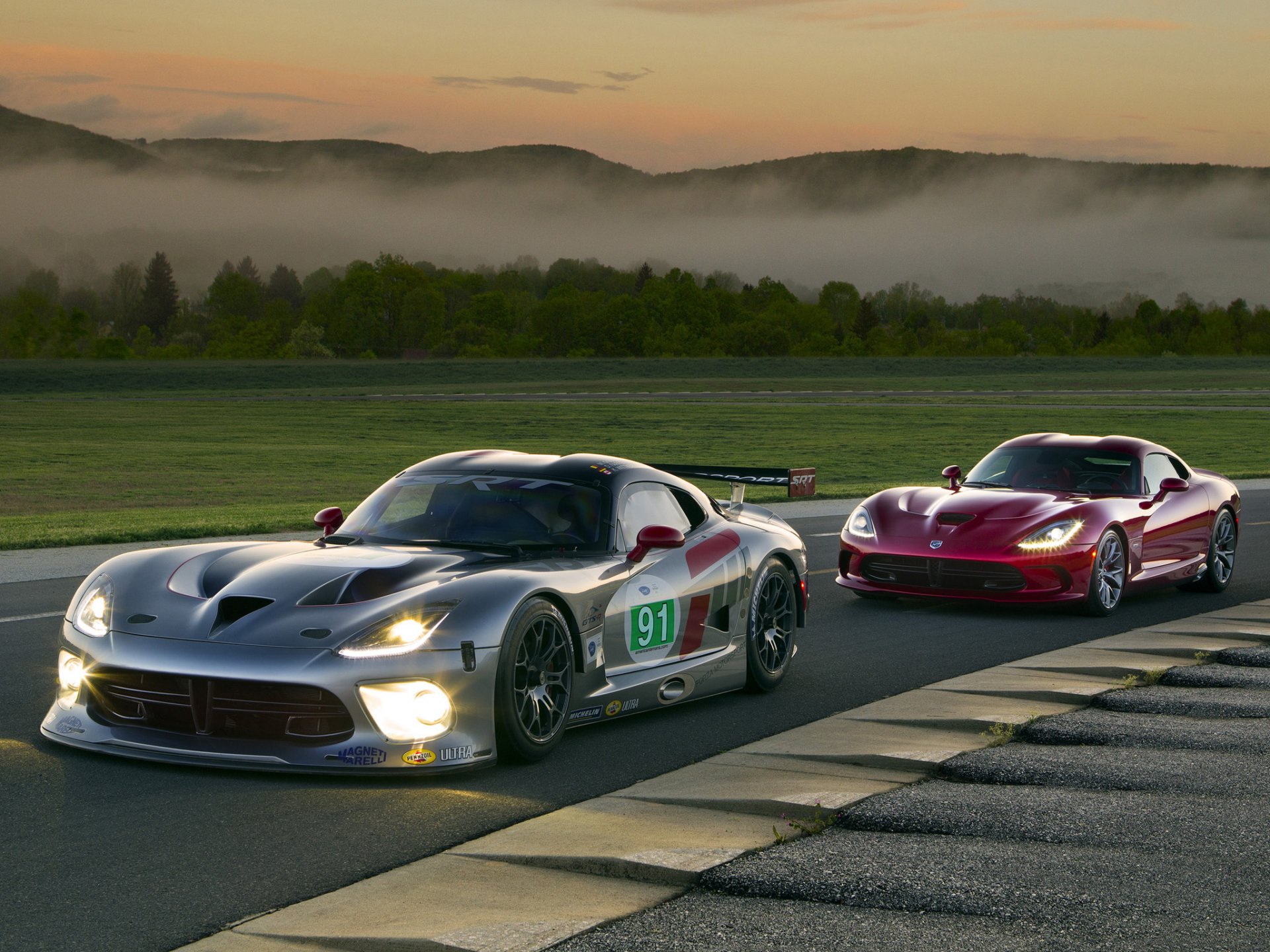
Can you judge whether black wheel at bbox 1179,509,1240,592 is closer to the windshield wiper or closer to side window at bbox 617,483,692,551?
side window at bbox 617,483,692,551

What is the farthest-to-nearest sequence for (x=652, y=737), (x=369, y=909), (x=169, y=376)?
1. (x=169, y=376)
2. (x=652, y=737)
3. (x=369, y=909)

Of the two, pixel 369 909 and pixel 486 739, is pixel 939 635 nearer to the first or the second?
pixel 486 739

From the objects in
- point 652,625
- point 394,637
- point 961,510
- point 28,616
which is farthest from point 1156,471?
point 28,616

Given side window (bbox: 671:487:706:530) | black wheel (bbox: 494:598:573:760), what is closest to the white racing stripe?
side window (bbox: 671:487:706:530)

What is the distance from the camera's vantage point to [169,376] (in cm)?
9731

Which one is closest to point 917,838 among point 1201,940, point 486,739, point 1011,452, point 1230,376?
point 1201,940

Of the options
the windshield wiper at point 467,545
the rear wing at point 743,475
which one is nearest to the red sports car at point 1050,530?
the rear wing at point 743,475

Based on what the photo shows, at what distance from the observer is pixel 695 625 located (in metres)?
8.19

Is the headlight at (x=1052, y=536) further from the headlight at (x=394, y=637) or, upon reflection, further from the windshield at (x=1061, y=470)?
the headlight at (x=394, y=637)

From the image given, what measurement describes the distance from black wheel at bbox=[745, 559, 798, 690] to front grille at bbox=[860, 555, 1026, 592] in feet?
10.6

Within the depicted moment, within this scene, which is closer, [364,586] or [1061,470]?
[364,586]

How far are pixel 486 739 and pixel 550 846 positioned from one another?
3.82 ft

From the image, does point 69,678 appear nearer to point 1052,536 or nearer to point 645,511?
point 645,511

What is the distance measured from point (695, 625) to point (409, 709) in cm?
222
